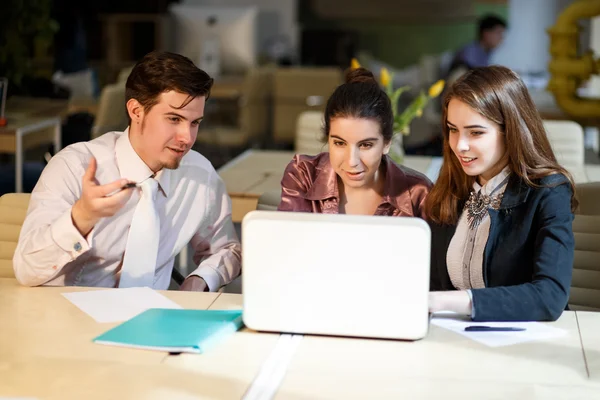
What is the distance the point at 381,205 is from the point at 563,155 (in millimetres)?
2118

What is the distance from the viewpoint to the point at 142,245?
Answer: 241cm

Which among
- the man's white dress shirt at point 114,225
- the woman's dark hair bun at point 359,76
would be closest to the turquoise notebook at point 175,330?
the man's white dress shirt at point 114,225

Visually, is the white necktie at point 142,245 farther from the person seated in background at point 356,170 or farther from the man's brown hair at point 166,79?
the person seated in background at point 356,170

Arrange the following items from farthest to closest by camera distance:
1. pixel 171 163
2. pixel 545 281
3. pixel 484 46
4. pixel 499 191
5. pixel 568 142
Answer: pixel 484 46 → pixel 568 142 → pixel 171 163 → pixel 499 191 → pixel 545 281

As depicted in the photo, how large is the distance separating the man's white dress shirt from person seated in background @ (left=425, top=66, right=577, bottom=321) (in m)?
0.62

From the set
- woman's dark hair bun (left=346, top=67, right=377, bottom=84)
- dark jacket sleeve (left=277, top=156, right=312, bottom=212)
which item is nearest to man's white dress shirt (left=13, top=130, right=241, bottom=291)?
dark jacket sleeve (left=277, top=156, right=312, bottom=212)

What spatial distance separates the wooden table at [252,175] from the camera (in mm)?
3520

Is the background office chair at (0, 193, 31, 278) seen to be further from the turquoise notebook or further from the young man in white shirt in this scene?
the turquoise notebook

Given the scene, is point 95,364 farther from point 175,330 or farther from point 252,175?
point 252,175

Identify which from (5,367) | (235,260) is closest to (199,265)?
(235,260)

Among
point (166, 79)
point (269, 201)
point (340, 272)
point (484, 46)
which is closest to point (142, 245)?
point (166, 79)

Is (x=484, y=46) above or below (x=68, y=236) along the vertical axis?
above

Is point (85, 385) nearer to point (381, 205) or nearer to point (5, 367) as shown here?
point (5, 367)

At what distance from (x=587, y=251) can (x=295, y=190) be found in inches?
32.6
